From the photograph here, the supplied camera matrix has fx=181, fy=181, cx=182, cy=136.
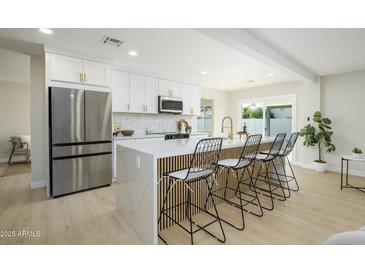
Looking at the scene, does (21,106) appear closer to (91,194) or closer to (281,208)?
→ (91,194)

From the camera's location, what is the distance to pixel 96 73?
3336 mm

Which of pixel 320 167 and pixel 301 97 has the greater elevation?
pixel 301 97

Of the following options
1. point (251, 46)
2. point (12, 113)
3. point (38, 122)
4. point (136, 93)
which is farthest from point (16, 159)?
point (251, 46)

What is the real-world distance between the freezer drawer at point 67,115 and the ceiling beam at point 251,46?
2.33 metres

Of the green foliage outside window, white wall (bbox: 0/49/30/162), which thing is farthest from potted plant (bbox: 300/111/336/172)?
white wall (bbox: 0/49/30/162)

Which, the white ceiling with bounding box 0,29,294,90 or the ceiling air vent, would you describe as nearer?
the white ceiling with bounding box 0,29,294,90

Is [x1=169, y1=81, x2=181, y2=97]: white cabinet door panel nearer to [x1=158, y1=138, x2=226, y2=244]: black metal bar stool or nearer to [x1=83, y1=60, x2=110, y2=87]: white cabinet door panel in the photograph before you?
[x1=83, y1=60, x2=110, y2=87]: white cabinet door panel

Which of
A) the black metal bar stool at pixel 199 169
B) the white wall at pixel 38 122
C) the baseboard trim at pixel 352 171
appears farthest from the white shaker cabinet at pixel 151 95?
the baseboard trim at pixel 352 171

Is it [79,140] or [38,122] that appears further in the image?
[38,122]

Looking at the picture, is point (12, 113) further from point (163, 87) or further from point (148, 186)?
point (148, 186)

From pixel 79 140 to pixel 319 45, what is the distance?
4.20m

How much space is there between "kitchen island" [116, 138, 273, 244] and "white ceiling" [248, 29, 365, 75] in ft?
5.38

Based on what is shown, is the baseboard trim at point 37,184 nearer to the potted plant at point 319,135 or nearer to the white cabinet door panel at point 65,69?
the white cabinet door panel at point 65,69

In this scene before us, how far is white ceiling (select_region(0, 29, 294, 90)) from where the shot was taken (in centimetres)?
247
